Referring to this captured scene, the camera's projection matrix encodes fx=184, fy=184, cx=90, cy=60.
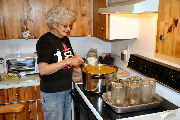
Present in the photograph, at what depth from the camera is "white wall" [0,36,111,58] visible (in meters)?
2.66

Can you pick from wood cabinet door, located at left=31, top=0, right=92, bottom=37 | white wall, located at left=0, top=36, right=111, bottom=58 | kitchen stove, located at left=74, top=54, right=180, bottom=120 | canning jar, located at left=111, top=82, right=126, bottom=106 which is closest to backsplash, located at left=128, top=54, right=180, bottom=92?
kitchen stove, located at left=74, top=54, right=180, bottom=120

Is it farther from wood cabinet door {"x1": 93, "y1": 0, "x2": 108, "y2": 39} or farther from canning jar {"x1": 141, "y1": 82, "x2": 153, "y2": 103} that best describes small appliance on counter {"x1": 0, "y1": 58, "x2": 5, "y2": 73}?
canning jar {"x1": 141, "y1": 82, "x2": 153, "y2": 103}

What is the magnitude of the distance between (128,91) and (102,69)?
1.81 ft

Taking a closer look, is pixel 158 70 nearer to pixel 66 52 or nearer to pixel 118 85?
pixel 118 85

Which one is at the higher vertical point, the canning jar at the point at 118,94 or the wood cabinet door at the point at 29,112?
the canning jar at the point at 118,94

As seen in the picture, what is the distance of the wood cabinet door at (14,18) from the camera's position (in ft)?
7.36

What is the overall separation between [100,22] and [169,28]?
130cm

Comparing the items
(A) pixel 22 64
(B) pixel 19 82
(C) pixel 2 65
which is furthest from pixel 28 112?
(C) pixel 2 65

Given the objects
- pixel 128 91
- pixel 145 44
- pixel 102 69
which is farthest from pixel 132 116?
pixel 145 44

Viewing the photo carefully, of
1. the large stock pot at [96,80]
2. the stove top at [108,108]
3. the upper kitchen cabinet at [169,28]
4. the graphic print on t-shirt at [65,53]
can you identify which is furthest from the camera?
the graphic print on t-shirt at [65,53]

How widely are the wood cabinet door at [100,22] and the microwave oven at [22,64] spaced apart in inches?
35.5

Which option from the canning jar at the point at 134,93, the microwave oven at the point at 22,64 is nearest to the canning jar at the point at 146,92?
the canning jar at the point at 134,93

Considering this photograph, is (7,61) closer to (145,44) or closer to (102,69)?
(102,69)

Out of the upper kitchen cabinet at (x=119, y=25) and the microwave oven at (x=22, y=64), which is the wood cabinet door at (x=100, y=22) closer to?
the upper kitchen cabinet at (x=119, y=25)
